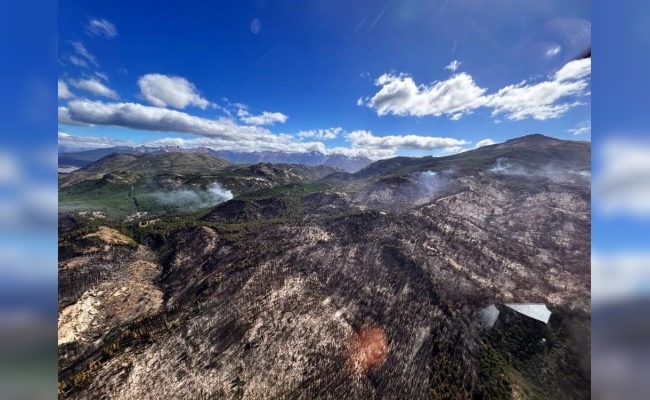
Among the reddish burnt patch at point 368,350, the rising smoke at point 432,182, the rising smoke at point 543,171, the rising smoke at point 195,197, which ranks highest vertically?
the rising smoke at point 543,171

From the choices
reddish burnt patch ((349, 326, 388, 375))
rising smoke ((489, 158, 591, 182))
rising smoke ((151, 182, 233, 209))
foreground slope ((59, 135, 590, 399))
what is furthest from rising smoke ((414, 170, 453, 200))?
rising smoke ((151, 182, 233, 209))

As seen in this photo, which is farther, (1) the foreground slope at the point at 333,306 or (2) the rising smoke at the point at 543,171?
(2) the rising smoke at the point at 543,171

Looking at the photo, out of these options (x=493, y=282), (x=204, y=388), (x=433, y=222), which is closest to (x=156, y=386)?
(x=204, y=388)

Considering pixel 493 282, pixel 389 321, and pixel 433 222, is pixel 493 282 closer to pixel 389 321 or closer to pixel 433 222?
pixel 389 321

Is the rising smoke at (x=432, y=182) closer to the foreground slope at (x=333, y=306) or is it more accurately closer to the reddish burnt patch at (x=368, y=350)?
the foreground slope at (x=333, y=306)

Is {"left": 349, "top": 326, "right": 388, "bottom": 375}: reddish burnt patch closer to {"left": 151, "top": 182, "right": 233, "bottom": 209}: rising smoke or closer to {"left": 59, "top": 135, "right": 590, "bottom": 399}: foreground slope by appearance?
{"left": 59, "top": 135, "right": 590, "bottom": 399}: foreground slope

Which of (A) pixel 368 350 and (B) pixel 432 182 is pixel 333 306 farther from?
(B) pixel 432 182

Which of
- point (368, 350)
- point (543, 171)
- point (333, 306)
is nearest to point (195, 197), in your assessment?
point (333, 306)

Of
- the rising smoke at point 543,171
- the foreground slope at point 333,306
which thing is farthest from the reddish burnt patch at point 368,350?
the rising smoke at point 543,171
